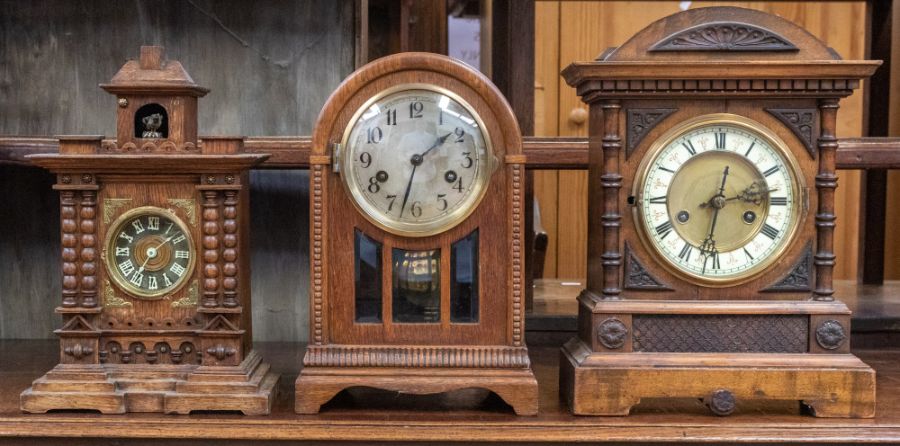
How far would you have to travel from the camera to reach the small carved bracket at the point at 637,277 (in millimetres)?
1361

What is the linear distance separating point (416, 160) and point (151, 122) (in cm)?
41

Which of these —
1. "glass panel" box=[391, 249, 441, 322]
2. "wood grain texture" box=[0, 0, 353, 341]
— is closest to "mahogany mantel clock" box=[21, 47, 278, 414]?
"glass panel" box=[391, 249, 441, 322]

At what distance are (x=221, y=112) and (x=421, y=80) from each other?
644mm

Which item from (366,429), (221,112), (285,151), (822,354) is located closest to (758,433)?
(822,354)

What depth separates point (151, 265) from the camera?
137 centimetres

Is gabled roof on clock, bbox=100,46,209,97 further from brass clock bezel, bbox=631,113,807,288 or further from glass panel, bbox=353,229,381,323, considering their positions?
brass clock bezel, bbox=631,113,807,288

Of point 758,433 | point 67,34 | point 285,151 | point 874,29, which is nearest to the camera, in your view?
point 758,433

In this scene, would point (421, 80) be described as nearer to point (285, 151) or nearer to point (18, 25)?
point (285, 151)

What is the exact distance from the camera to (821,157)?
1349 millimetres

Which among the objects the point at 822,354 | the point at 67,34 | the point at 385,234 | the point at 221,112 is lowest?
the point at 822,354

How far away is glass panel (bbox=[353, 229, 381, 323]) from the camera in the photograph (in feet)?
4.45

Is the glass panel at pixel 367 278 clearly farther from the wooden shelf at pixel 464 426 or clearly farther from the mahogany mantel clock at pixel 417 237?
the wooden shelf at pixel 464 426

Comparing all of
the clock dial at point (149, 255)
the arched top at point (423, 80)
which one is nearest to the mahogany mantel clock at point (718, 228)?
the arched top at point (423, 80)

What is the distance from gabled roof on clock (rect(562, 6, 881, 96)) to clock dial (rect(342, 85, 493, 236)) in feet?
0.66
